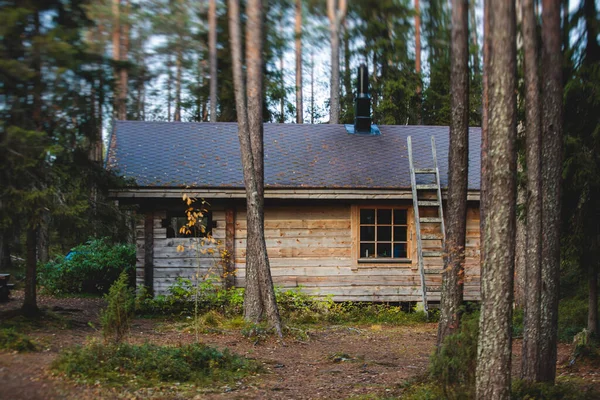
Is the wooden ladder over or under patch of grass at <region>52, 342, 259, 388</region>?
over

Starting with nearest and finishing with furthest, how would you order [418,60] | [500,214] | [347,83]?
[500,214] < [418,60] < [347,83]

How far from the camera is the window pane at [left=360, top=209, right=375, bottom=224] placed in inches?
613

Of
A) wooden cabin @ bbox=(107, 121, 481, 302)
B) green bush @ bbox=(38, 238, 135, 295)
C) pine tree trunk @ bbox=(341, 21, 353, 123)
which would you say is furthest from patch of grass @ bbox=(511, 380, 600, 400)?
pine tree trunk @ bbox=(341, 21, 353, 123)

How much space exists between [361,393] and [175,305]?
7.60 metres

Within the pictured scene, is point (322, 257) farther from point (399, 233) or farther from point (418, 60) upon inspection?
point (418, 60)

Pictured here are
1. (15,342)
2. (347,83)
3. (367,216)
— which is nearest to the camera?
(15,342)

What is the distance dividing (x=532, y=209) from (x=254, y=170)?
19.5 ft

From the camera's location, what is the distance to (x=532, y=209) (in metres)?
→ 7.05

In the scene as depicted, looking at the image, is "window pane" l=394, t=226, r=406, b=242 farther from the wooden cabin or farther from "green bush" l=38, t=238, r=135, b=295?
"green bush" l=38, t=238, r=135, b=295

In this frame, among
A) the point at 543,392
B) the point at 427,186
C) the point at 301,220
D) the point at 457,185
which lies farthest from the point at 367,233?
the point at 543,392

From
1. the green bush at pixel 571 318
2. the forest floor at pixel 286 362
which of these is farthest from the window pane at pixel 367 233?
the green bush at pixel 571 318

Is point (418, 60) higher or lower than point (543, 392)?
higher

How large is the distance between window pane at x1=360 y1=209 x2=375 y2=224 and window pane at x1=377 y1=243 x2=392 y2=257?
659mm

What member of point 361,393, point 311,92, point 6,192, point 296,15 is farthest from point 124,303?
point 311,92
